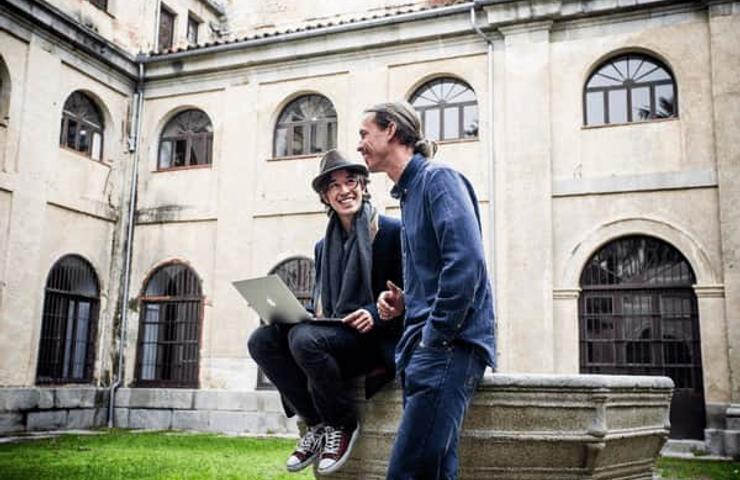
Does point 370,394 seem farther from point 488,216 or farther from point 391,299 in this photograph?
point 488,216

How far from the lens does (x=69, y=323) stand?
50.2ft

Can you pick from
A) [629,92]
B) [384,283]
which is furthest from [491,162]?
[384,283]

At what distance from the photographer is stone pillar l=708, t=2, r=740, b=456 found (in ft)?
40.0

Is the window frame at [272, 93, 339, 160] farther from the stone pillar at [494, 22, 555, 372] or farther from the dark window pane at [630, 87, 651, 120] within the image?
the dark window pane at [630, 87, 651, 120]

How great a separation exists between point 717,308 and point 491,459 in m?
10.4

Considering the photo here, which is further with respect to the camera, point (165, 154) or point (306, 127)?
point (165, 154)

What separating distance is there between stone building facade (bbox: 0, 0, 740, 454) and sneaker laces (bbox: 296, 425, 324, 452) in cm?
986

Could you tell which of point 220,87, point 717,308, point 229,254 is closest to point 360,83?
point 220,87

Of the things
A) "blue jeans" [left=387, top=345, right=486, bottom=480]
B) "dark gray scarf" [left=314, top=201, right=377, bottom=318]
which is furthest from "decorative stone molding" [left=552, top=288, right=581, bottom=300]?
"blue jeans" [left=387, top=345, right=486, bottom=480]

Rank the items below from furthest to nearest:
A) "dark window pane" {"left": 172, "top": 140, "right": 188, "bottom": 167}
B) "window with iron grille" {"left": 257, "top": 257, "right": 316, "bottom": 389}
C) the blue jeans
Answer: "dark window pane" {"left": 172, "top": 140, "right": 188, "bottom": 167} → "window with iron grille" {"left": 257, "top": 257, "right": 316, "bottom": 389} → the blue jeans

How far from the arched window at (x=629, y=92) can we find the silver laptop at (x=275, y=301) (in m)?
11.3

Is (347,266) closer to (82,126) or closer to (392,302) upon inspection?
(392,302)

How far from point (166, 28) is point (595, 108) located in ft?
36.8

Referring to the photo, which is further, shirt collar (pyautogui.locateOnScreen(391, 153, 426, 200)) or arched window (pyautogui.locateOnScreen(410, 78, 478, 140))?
arched window (pyautogui.locateOnScreen(410, 78, 478, 140))
